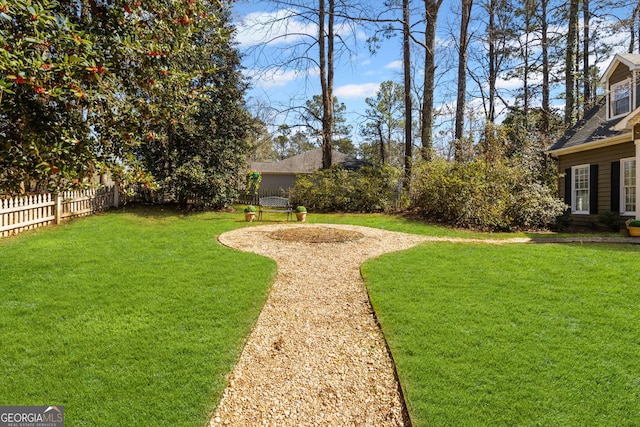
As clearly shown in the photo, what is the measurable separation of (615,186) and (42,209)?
16.9 metres

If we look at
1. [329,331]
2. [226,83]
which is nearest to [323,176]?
[226,83]

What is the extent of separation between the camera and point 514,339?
3.58 m

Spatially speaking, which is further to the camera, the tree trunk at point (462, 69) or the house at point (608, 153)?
the tree trunk at point (462, 69)

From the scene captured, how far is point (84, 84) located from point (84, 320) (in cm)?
270

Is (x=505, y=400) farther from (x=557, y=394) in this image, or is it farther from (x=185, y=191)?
(x=185, y=191)

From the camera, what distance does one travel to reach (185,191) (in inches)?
535

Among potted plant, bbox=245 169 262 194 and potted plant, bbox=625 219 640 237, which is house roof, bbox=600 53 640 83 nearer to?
potted plant, bbox=625 219 640 237

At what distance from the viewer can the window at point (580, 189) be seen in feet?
40.7

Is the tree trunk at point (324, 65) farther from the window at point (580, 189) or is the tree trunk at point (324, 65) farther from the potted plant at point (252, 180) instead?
the window at point (580, 189)

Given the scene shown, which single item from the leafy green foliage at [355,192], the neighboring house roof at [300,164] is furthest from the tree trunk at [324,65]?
the neighboring house roof at [300,164]

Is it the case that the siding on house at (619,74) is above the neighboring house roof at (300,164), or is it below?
above

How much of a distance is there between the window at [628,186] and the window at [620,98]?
2.26 m

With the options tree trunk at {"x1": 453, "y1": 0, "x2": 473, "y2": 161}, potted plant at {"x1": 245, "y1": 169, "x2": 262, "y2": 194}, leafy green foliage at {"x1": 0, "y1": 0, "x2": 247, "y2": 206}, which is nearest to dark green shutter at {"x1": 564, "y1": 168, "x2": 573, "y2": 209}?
tree trunk at {"x1": 453, "y1": 0, "x2": 473, "y2": 161}

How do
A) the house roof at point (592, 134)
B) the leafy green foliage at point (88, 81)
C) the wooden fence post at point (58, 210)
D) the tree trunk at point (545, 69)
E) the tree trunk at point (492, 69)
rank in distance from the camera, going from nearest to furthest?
the leafy green foliage at point (88, 81) → the wooden fence post at point (58, 210) → the house roof at point (592, 134) → the tree trunk at point (545, 69) → the tree trunk at point (492, 69)
